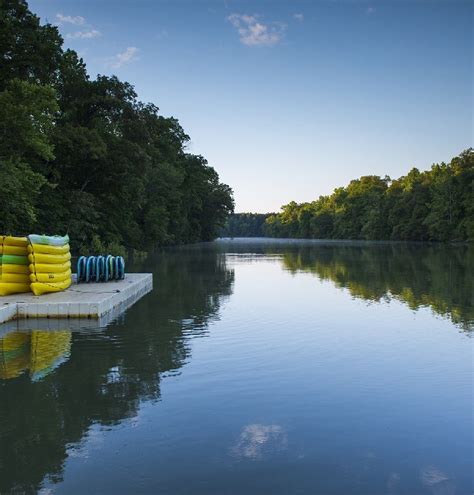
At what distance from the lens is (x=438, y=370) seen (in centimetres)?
944

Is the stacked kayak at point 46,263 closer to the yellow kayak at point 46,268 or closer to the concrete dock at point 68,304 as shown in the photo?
the yellow kayak at point 46,268

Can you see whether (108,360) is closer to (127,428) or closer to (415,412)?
(127,428)

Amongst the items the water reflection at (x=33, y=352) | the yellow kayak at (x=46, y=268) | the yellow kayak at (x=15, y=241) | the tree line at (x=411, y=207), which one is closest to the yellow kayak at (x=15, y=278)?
the yellow kayak at (x=46, y=268)

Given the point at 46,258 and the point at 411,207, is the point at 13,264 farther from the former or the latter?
the point at 411,207

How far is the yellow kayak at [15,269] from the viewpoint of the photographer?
16.1 m

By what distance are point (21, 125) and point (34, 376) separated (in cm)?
1480

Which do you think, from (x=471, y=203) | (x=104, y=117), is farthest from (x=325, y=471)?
(x=471, y=203)

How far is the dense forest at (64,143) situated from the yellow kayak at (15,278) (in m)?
5.19

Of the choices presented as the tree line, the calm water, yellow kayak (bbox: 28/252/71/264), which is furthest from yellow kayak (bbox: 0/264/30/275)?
the tree line

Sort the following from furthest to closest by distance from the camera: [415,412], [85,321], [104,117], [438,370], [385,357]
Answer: [104,117] < [85,321] < [385,357] < [438,370] < [415,412]

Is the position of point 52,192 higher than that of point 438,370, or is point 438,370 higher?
point 52,192

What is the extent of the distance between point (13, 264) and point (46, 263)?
37.9 inches

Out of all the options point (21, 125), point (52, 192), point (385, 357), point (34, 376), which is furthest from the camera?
point (52, 192)

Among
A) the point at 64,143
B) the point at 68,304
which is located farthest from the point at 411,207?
the point at 68,304
